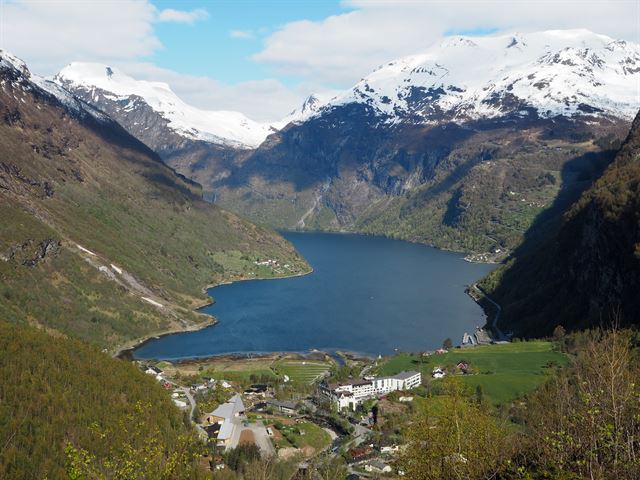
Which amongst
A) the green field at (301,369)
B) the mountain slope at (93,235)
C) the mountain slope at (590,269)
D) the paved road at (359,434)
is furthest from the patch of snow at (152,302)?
the paved road at (359,434)

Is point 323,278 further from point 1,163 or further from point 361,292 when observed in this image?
point 1,163

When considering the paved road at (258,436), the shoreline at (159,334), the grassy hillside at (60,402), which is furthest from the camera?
the shoreline at (159,334)

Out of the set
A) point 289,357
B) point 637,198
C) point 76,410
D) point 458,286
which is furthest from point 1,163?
point 637,198

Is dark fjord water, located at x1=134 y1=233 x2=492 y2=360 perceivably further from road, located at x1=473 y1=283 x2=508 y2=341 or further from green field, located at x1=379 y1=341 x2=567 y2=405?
green field, located at x1=379 y1=341 x2=567 y2=405

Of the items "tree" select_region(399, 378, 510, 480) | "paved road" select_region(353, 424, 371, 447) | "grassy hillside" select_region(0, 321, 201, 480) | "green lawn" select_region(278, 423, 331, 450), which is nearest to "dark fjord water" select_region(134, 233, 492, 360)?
"paved road" select_region(353, 424, 371, 447)

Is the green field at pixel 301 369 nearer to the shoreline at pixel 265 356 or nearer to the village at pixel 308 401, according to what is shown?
the village at pixel 308 401
